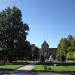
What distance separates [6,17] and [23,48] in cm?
956

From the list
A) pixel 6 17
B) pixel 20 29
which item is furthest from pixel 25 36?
pixel 6 17

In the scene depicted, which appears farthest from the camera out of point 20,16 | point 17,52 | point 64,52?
point 64,52

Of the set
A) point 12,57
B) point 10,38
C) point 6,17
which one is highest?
point 6,17

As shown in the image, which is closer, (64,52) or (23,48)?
(23,48)

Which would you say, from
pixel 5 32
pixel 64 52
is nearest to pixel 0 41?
pixel 5 32

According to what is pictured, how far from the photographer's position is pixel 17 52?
67688 mm

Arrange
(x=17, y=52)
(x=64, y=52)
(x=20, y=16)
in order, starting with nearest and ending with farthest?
(x=17, y=52) → (x=20, y=16) → (x=64, y=52)

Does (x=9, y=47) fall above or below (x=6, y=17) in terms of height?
below

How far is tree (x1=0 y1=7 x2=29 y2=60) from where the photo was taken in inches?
2709

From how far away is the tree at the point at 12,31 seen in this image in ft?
226

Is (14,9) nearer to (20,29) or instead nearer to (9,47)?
(20,29)

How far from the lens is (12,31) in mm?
70188

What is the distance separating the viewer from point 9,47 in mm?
69562

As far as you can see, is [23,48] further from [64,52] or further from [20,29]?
[64,52]
